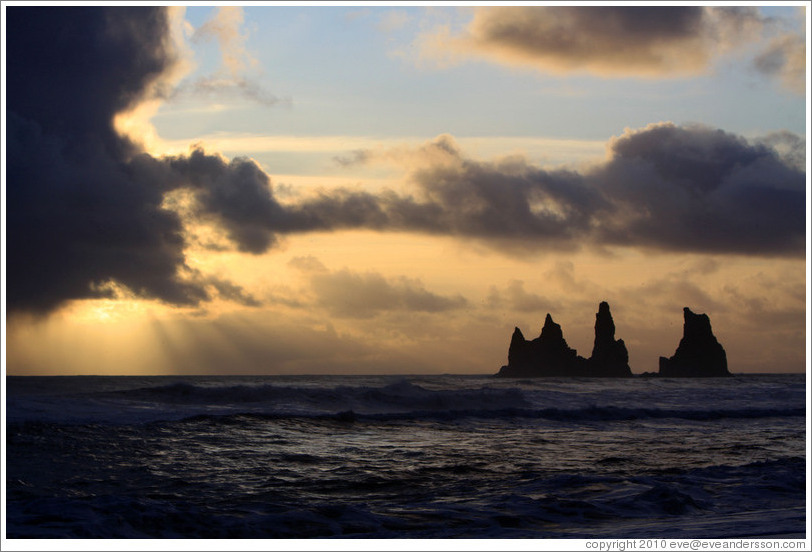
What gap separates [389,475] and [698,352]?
95552 millimetres

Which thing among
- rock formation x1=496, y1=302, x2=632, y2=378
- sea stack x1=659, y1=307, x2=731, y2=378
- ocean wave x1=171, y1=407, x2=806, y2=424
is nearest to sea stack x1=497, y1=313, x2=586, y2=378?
rock formation x1=496, y1=302, x2=632, y2=378

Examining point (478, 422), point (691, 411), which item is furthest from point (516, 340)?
point (478, 422)

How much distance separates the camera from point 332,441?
19.3m

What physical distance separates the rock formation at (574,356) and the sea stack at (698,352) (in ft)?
24.9

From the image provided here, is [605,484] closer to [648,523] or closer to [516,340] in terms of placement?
[648,523]

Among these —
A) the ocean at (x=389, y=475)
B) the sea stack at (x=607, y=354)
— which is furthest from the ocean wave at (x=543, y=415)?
the sea stack at (x=607, y=354)

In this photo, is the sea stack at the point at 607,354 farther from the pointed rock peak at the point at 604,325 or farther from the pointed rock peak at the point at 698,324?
the pointed rock peak at the point at 698,324

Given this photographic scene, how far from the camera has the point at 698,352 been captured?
98.6m

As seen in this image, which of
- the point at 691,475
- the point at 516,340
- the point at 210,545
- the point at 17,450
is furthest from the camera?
the point at 516,340

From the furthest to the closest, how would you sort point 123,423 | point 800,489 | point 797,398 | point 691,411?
point 797,398 < point 691,411 < point 123,423 < point 800,489

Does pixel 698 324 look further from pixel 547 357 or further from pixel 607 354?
pixel 547 357

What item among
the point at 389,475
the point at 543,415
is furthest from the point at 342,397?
the point at 389,475

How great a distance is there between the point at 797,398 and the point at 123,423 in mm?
36061

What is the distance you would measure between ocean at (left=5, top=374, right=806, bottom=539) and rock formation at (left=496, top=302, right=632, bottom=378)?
242 ft
